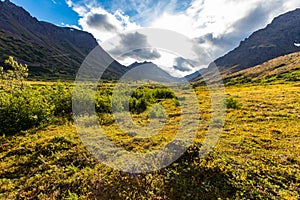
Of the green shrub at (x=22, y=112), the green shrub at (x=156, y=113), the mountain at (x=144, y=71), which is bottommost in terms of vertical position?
the green shrub at (x=156, y=113)

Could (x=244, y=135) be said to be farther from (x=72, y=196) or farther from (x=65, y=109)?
(x=65, y=109)

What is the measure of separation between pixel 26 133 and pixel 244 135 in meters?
18.8

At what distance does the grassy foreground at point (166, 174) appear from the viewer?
10.5m

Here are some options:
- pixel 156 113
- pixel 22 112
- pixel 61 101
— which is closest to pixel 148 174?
pixel 22 112

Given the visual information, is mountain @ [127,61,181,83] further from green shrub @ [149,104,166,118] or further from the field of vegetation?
the field of vegetation

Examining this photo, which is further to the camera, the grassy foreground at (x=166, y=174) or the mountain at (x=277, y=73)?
the mountain at (x=277, y=73)

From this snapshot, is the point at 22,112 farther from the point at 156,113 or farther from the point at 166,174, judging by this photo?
the point at 166,174

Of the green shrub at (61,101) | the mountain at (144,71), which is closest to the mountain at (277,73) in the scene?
the mountain at (144,71)

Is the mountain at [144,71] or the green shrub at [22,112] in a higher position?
the mountain at [144,71]

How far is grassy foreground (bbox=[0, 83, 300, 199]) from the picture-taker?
10.5 meters

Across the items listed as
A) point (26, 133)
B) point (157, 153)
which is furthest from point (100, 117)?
point (157, 153)

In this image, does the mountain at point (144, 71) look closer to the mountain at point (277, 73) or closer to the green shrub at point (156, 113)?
the green shrub at point (156, 113)

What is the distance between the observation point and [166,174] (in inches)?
471

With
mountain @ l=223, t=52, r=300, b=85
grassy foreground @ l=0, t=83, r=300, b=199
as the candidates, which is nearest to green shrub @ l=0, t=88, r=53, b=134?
grassy foreground @ l=0, t=83, r=300, b=199
